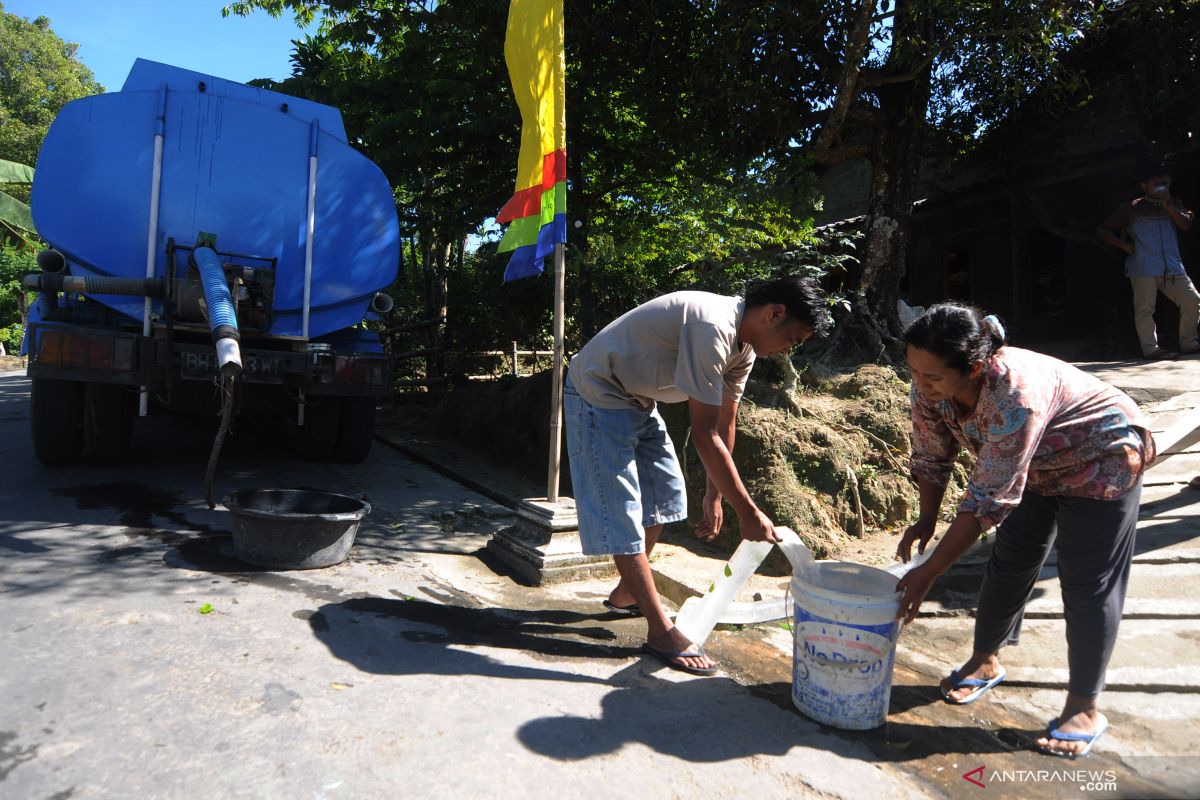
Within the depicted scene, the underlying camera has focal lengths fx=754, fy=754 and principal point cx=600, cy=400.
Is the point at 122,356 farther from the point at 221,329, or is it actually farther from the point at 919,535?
the point at 919,535

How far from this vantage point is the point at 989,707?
2.81m

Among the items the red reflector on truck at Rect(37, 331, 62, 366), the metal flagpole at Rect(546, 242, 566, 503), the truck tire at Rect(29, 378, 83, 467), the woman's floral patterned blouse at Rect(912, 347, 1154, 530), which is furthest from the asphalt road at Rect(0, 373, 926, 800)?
the truck tire at Rect(29, 378, 83, 467)

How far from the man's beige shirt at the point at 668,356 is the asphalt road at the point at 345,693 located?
1090 mm

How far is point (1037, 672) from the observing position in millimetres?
3096

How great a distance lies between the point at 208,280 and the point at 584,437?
3.03m

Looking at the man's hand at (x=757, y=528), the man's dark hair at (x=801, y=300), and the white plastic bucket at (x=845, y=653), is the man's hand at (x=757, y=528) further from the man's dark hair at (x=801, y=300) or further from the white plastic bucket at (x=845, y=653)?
the man's dark hair at (x=801, y=300)

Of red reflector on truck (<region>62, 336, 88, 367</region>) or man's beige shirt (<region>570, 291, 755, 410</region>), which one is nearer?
man's beige shirt (<region>570, 291, 755, 410</region>)

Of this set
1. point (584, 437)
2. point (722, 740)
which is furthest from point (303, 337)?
point (722, 740)

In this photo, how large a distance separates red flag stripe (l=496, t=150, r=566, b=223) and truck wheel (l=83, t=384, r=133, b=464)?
323 cm

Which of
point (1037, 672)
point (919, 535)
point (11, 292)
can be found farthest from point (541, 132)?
point (11, 292)

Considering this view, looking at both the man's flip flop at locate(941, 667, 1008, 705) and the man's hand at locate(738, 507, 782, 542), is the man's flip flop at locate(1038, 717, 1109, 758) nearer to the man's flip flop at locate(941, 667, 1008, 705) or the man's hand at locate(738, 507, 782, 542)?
the man's flip flop at locate(941, 667, 1008, 705)

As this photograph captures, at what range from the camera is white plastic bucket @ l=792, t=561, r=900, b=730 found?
2428 mm

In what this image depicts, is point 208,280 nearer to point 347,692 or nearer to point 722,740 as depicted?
point 347,692

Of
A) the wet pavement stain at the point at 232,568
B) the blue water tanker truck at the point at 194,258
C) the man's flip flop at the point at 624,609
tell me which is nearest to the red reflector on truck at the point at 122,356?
the blue water tanker truck at the point at 194,258
